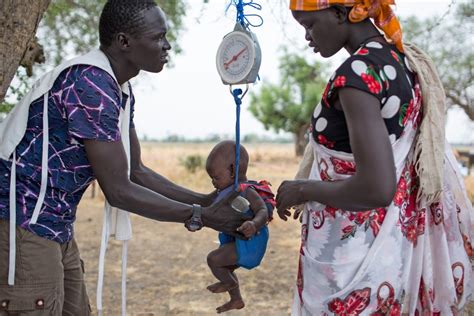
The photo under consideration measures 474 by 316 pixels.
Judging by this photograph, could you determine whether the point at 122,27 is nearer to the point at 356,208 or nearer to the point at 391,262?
the point at 356,208

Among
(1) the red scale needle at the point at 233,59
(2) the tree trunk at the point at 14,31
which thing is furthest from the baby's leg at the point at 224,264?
(2) the tree trunk at the point at 14,31

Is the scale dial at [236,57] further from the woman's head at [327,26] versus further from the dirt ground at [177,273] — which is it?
the dirt ground at [177,273]

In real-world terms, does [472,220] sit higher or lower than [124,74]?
lower

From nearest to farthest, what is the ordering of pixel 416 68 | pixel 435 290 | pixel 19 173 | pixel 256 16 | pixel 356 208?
pixel 356 208 < pixel 416 68 < pixel 435 290 < pixel 19 173 < pixel 256 16

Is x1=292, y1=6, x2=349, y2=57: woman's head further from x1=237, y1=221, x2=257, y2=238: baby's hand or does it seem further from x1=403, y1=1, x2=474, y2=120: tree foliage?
x1=403, y1=1, x2=474, y2=120: tree foliage

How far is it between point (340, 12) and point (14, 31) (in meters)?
1.83

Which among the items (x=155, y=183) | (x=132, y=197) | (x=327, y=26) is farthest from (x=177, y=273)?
(x=327, y=26)

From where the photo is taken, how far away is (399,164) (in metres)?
1.85

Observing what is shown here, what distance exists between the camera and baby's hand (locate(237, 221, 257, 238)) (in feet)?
7.47

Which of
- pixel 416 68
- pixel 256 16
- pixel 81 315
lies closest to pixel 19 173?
pixel 81 315

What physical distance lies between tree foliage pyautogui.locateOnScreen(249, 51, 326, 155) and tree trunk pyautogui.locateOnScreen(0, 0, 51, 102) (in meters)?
29.4

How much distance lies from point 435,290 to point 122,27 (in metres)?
1.42

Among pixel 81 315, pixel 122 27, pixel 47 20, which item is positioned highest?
pixel 47 20

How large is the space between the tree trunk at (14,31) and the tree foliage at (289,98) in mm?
29437
